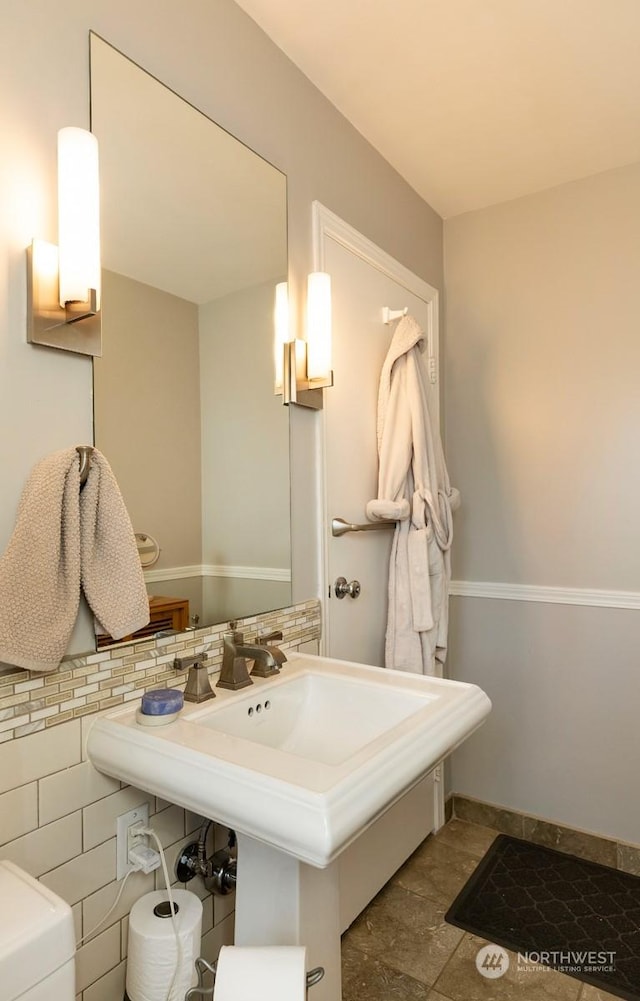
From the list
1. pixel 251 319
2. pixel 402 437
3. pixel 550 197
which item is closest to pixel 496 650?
pixel 402 437

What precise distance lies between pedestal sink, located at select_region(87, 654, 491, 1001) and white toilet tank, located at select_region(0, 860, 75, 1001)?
0.21 m

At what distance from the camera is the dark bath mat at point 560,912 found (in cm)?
158

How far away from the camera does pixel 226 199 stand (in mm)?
1387

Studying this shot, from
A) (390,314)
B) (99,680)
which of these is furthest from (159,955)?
(390,314)

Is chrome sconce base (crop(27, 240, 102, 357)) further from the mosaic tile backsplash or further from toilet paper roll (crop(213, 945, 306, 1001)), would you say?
toilet paper roll (crop(213, 945, 306, 1001))

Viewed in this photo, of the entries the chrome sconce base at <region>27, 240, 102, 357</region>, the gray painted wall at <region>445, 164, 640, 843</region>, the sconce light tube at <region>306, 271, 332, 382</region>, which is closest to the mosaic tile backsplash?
the chrome sconce base at <region>27, 240, 102, 357</region>

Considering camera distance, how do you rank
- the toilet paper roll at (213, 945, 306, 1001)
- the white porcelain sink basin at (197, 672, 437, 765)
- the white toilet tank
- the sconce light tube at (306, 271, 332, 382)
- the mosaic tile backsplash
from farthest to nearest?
the sconce light tube at (306, 271, 332, 382) → the white porcelain sink basin at (197, 672, 437, 765) → the mosaic tile backsplash → the toilet paper roll at (213, 945, 306, 1001) → the white toilet tank

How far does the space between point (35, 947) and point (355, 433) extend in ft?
4.71

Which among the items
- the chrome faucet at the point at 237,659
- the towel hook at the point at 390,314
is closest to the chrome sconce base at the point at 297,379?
the towel hook at the point at 390,314

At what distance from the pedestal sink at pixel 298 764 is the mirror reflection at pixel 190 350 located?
233 mm

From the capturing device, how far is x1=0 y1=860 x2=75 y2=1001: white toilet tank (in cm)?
70

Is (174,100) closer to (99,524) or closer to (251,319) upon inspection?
(251,319)

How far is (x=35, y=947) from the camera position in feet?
2.38

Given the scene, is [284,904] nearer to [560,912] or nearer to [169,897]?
[169,897]
